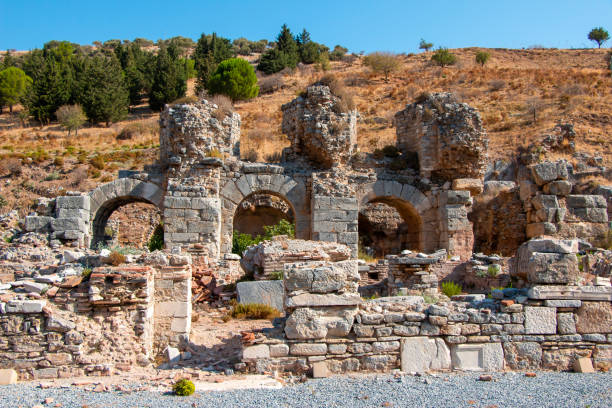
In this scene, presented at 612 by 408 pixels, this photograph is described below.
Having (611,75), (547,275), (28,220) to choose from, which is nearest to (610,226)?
(547,275)

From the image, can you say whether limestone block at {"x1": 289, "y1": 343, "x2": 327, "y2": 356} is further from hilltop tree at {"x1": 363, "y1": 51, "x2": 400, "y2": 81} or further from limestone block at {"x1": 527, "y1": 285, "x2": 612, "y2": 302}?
hilltop tree at {"x1": 363, "y1": 51, "x2": 400, "y2": 81}

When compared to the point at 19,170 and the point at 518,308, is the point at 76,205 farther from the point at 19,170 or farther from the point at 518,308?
the point at 19,170

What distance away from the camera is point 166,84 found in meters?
36.9

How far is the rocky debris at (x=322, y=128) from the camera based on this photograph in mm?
14852

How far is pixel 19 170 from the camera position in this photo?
78.1 feet

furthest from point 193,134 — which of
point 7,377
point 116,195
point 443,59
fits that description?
point 443,59

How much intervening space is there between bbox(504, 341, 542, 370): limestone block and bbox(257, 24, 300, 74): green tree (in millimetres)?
39643

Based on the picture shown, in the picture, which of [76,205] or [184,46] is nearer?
[76,205]

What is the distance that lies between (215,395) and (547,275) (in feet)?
13.5

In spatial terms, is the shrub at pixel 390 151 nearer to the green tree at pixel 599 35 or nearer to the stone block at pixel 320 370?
the stone block at pixel 320 370

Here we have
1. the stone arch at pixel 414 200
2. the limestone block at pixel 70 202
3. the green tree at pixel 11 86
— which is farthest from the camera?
the green tree at pixel 11 86

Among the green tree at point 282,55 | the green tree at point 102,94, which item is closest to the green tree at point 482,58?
the green tree at point 282,55

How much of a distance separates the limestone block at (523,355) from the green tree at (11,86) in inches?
1561

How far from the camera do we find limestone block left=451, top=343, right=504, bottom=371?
5699mm
